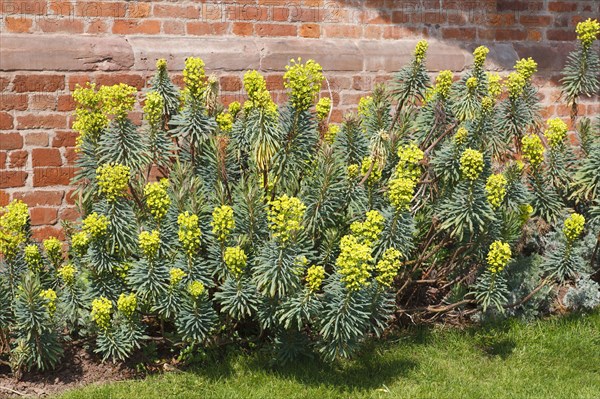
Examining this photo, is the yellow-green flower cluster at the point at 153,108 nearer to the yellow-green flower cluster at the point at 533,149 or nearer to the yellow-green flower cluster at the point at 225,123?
the yellow-green flower cluster at the point at 225,123

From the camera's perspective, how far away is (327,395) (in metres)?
4.65

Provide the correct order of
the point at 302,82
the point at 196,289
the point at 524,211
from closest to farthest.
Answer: the point at 196,289 → the point at 302,82 → the point at 524,211

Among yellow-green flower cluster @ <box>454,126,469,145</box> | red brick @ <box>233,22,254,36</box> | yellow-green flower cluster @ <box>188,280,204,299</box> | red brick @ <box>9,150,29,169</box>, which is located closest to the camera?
yellow-green flower cluster @ <box>188,280,204,299</box>

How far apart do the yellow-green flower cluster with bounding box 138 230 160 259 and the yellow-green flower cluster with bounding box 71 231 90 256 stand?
1.20ft

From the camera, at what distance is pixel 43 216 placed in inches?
235

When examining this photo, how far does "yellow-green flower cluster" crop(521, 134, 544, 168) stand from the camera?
5461mm

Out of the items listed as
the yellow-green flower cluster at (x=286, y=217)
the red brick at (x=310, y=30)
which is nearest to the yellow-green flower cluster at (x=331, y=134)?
the yellow-green flower cluster at (x=286, y=217)

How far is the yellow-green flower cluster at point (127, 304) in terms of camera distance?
4652mm

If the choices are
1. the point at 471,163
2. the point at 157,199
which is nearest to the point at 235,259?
the point at 157,199

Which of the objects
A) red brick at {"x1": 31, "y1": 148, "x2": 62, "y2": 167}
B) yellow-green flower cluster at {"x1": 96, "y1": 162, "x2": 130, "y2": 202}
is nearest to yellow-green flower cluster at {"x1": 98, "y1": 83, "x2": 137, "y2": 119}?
yellow-green flower cluster at {"x1": 96, "y1": 162, "x2": 130, "y2": 202}

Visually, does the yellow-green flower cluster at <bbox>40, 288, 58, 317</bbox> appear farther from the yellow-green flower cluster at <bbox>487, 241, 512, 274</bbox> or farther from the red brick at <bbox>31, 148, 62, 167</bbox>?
the yellow-green flower cluster at <bbox>487, 241, 512, 274</bbox>

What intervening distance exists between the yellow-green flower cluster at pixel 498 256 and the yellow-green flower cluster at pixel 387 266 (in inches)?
25.1

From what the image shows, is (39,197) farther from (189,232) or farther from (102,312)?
(189,232)

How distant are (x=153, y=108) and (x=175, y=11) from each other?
161 cm
